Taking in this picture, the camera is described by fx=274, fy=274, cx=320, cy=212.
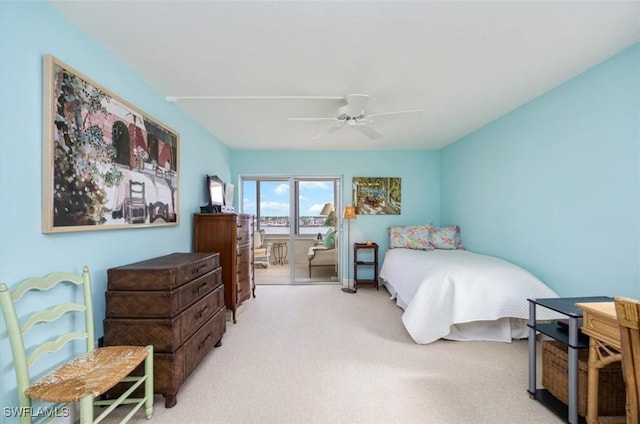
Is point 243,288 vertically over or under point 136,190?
under

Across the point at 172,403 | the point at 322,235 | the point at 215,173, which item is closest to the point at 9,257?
the point at 172,403

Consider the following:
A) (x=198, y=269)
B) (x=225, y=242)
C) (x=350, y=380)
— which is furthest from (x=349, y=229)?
(x=198, y=269)

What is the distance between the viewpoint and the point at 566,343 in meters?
1.66

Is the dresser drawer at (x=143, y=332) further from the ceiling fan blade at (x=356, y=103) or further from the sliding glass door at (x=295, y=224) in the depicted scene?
the sliding glass door at (x=295, y=224)

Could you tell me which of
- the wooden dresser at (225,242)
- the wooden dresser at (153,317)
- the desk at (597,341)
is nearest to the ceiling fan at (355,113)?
the wooden dresser at (225,242)

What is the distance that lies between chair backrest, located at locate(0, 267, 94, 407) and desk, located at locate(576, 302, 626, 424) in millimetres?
2791

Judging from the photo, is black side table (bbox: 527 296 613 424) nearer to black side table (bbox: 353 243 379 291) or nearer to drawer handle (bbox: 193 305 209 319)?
drawer handle (bbox: 193 305 209 319)

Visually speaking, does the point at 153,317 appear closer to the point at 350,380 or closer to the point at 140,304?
the point at 140,304

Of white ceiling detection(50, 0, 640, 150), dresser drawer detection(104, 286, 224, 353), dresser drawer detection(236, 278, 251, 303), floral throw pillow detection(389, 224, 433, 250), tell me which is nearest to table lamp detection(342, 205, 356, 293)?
floral throw pillow detection(389, 224, 433, 250)

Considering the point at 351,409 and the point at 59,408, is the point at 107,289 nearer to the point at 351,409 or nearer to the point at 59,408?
the point at 59,408

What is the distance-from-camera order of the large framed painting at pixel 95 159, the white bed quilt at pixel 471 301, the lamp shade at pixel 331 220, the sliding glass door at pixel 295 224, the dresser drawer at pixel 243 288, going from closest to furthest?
the large framed painting at pixel 95 159 < the white bed quilt at pixel 471 301 < the dresser drawer at pixel 243 288 < the sliding glass door at pixel 295 224 < the lamp shade at pixel 331 220

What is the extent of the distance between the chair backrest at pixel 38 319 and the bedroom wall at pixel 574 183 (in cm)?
359

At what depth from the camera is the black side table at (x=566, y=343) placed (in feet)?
5.25

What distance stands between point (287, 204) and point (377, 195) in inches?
74.2
